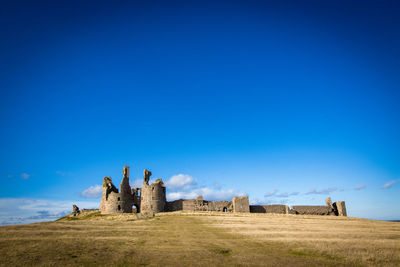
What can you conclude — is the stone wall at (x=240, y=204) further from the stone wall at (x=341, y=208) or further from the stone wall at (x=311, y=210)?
the stone wall at (x=341, y=208)

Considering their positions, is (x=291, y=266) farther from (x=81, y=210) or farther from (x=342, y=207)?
(x=81, y=210)

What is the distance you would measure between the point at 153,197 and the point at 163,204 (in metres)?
3.10

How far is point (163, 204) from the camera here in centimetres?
5844

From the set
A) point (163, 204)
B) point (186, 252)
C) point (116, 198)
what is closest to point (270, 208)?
point (163, 204)

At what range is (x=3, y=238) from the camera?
15273mm

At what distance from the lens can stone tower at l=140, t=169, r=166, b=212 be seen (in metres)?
57.0

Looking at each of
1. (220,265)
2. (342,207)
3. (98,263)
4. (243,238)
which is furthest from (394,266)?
(342,207)

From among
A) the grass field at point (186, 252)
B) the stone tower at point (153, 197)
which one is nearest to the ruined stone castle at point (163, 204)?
the stone tower at point (153, 197)

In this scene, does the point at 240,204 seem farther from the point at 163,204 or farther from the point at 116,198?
the point at 116,198

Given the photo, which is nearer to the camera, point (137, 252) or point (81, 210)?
point (137, 252)

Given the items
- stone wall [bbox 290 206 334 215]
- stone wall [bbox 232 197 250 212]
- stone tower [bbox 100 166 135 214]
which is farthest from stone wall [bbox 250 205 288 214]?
stone tower [bbox 100 166 135 214]

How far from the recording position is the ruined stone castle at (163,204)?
54.9 m

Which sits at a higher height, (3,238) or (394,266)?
(3,238)

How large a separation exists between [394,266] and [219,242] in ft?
33.4
